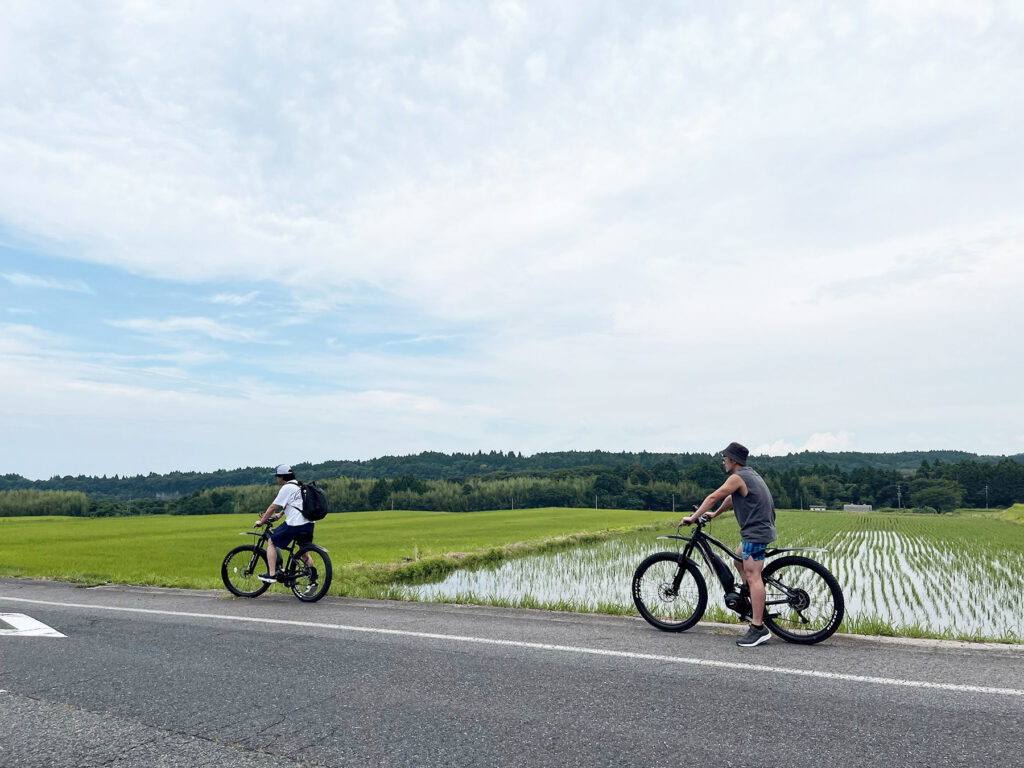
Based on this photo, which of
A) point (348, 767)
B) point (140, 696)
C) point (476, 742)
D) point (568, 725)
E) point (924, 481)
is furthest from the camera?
point (924, 481)

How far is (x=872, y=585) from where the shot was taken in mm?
16109

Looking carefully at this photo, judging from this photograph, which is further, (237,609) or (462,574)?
(462,574)

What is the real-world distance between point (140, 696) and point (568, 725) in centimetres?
327

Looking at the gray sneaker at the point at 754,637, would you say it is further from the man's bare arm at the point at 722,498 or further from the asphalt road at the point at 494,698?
the man's bare arm at the point at 722,498

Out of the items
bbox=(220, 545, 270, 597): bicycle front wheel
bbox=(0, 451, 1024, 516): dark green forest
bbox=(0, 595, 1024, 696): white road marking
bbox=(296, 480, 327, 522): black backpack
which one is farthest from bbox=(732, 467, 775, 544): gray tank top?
bbox=(0, 451, 1024, 516): dark green forest

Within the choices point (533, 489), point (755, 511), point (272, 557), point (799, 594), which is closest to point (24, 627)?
point (272, 557)

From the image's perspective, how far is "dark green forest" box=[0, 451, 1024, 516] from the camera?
9088 centimetres

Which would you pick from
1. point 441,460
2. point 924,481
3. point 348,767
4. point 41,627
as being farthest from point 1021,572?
point 441,460

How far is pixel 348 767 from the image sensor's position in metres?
3.92

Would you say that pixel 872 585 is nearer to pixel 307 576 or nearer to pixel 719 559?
pixel 719 559

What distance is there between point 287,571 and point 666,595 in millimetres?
5622

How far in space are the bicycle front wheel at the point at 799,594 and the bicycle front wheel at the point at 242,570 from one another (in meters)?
7.17

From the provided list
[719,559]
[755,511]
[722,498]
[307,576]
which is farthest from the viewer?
[307,576]

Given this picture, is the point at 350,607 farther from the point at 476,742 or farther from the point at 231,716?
the point at 476,742
